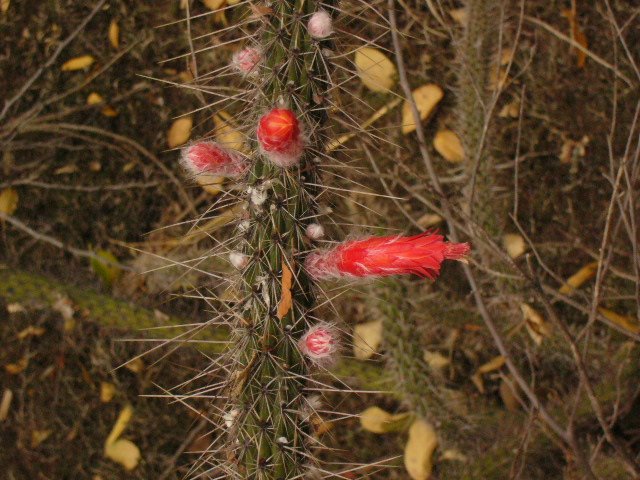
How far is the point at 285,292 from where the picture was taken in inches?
37.4

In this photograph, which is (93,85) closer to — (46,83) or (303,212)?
(46,83)

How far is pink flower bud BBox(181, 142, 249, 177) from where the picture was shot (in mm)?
980

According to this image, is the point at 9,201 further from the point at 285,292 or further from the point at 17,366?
the point at 285,292

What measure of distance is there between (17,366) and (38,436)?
0.22m

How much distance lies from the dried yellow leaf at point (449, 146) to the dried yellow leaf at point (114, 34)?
3.40ft

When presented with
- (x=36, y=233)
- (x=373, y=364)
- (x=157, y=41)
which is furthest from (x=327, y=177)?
(x=157, y=41)

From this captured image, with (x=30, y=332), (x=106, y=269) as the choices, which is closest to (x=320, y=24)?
(x=106, y=269)

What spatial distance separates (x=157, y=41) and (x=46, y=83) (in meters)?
0.37

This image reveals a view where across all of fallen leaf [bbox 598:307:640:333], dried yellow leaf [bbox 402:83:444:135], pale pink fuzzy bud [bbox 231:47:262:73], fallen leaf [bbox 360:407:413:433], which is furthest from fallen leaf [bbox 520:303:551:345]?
pale pink fuzzy bud [bbox 231:47:262:73]

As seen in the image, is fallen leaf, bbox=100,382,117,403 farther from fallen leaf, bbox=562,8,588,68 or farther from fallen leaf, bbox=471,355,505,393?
fallen leaf, bbox=562,8,588,68

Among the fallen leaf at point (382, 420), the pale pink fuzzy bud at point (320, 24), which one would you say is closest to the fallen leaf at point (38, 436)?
the fallen leaf at point (382, 420)

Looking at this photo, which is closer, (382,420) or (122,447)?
(382,420)

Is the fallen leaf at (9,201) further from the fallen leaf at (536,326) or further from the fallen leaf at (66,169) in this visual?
the fallen leaf at (536,326)

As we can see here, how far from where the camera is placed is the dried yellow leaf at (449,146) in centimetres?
221
